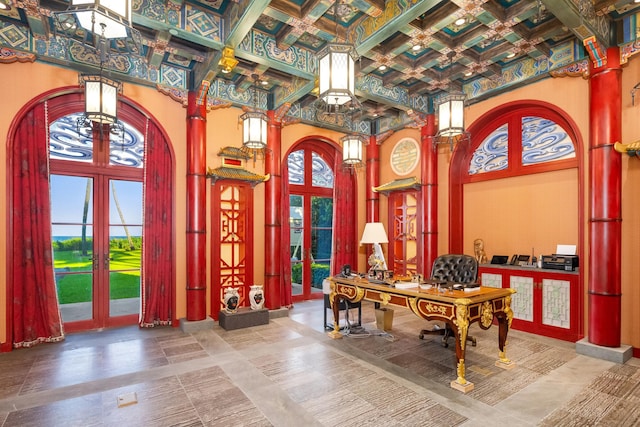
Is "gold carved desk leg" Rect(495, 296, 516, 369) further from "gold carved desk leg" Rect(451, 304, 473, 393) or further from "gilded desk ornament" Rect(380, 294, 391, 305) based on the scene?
"gilded desk ornament" Rect(380, 294, 391, 305)

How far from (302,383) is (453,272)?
2461mm

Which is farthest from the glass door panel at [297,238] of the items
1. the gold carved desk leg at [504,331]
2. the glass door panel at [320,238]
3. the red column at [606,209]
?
the red column at [606,209]

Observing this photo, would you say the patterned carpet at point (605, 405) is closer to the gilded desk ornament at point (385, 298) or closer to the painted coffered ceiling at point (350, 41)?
the gilded desk ornament at point (385, 298)

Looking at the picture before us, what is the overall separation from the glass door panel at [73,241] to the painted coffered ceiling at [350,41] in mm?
1682

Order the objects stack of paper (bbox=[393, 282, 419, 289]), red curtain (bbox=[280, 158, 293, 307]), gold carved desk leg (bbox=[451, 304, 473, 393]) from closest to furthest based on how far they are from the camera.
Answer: gold carved desk leg (bbox=[451, 304, 473, 393])
stack of paper (bbox=[393, 282, 419, 289])
red curtain (bbox=[280, 158, 293, 307])

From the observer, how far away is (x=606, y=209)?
13.0 feet

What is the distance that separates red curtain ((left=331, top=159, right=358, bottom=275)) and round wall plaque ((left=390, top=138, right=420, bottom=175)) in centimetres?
101

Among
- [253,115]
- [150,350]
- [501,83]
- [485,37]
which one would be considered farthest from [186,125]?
[501,83]

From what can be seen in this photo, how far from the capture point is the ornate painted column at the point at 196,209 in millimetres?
5141

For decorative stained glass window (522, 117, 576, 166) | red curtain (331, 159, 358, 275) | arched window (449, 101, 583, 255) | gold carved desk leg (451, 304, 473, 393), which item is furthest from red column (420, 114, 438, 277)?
gold carved desk leg (451, 304, 473, 393)

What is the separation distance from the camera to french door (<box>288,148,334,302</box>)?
22.9 feet

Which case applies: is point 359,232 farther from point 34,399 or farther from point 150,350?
point 34,399

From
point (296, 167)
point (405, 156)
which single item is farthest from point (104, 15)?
point (405, 156)

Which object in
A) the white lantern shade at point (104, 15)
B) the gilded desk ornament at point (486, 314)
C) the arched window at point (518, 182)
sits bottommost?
the gilded desk ornament at point (486, 314)
